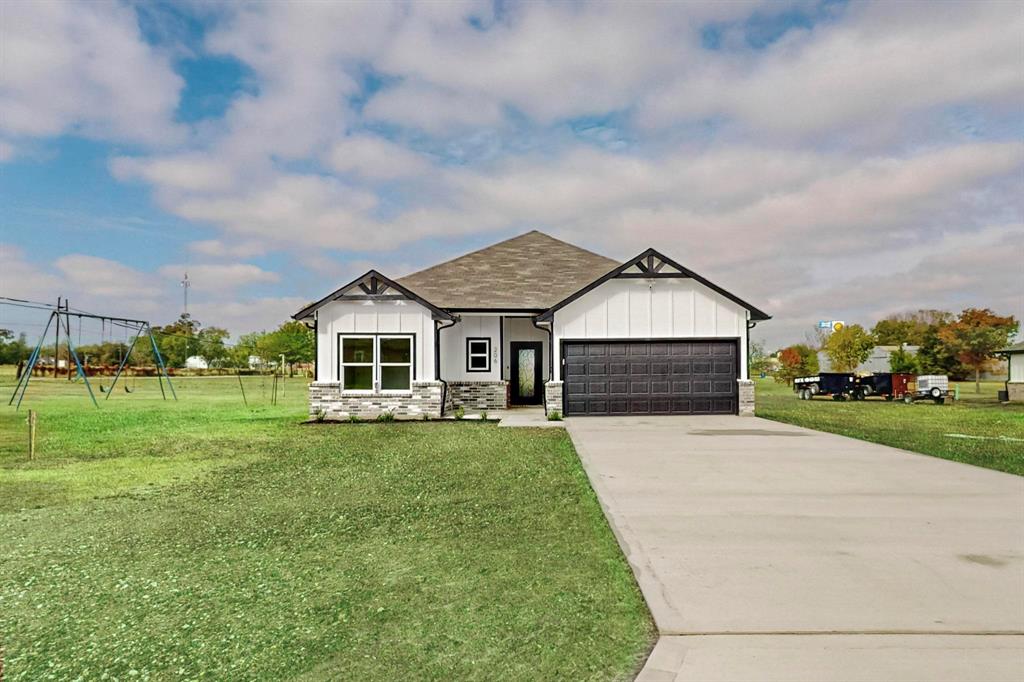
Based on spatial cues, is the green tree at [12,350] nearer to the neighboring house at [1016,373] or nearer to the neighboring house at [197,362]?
the neighboring house at [197,362]

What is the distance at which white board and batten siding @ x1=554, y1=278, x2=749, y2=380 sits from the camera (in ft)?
56.5

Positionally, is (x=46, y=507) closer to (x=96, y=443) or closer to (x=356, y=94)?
(x=96, y=443)

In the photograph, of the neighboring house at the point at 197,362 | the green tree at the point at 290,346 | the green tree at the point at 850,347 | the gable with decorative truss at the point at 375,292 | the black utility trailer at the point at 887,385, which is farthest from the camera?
the neighboring house at the point at 197,362

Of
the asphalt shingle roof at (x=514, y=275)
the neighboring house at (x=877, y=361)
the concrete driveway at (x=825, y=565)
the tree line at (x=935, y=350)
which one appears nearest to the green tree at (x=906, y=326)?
the tree line at (x=935, y=350)

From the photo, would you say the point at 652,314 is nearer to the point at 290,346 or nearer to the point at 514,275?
the point at 514,275

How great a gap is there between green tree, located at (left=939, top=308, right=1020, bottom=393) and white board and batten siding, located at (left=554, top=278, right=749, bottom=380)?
2579 cm

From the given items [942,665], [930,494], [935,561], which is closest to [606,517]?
[935,561]

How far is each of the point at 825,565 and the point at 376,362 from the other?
14315 millimetres

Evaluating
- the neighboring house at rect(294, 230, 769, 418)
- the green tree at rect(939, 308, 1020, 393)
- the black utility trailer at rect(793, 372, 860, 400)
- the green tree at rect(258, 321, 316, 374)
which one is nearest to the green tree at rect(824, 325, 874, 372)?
the green tree at rect(939, 308, 1020, 393)

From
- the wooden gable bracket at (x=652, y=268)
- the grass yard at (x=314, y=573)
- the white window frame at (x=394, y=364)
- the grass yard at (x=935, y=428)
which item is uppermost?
the wooden gable bracket at (x=652, y=268)

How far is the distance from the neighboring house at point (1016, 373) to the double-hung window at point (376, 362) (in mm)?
27429

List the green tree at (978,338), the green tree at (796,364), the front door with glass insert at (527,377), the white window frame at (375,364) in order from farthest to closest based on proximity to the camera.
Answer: the green tree at (796,364), the green tree at (978,338), the front door with glass insert at (527,377), the white window frame at (375,364)

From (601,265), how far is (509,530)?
63.3ft

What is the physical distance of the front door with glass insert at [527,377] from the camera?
2031 centimetres
